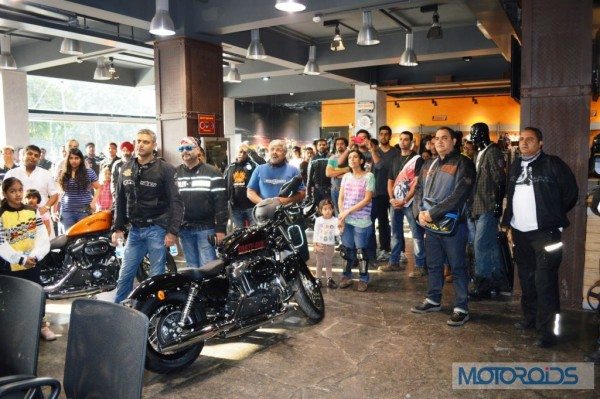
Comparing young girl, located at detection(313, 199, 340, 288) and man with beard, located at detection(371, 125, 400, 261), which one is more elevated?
man with beard, located at detection(371, 125, 400, 261)

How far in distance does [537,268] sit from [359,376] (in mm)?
1757

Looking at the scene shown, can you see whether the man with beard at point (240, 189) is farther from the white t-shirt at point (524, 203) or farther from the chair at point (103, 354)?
the chair at point (103, 354)

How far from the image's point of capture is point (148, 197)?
4316 millimetres

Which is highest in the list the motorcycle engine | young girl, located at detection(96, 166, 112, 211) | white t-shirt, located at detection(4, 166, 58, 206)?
white t-shirt, located at detection(4, 166, 58, 206)

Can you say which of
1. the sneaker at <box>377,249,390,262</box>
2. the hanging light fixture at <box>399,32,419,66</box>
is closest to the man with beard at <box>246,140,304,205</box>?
the sneaker at <box>377,249,390,262</box>

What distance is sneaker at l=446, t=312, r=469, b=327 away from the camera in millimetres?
4520

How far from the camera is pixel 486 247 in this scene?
17.3 feet

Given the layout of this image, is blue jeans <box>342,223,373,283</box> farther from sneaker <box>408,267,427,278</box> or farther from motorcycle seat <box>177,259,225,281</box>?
motorcycle seat <box>177,259,225,281</box>

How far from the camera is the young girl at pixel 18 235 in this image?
3904 mm

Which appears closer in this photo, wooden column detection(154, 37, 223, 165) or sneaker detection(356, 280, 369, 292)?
sneaker detection(356, 280, 369, 292)

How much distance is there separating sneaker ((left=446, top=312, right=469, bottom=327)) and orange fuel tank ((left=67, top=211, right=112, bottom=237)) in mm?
3610

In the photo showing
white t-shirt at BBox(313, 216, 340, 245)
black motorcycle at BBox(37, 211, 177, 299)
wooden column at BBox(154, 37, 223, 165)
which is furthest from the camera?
wooden column at BBox(154, 37, 223, 165)

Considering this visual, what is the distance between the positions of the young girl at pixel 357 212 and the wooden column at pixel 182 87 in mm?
2771

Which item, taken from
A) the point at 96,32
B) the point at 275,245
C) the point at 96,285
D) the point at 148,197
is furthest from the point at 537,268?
the point at 96,32
